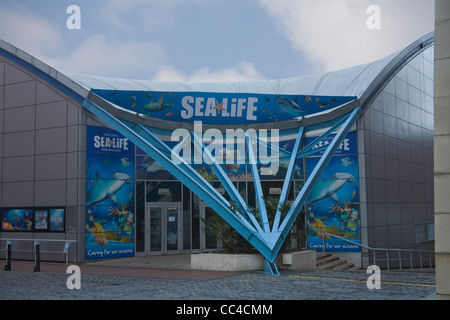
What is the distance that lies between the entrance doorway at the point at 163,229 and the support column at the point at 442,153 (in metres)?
16.7

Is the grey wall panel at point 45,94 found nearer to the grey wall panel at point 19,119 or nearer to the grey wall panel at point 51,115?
the grey wall panel at point 51,115

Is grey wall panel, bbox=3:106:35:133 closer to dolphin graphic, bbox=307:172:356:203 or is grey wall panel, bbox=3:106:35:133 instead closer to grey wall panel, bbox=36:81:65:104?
grey wall panel, bbox=36:81:65:104

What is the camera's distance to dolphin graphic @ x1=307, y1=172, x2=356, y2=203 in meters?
24.9

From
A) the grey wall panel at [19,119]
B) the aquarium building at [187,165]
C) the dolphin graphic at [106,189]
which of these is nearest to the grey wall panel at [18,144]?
the aquarium building at [187,165]

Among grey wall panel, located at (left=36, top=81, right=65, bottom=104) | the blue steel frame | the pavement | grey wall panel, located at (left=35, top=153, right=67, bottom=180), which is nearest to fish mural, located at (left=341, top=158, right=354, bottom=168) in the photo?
the blue steel frame

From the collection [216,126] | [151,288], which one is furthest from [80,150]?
[151,288]

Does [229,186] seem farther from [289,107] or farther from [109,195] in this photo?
[109,195]

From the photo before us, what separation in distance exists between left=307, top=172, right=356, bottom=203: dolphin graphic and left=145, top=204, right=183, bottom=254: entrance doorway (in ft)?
20.9

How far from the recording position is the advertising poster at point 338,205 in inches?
966

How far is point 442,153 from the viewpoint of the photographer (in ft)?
28.5

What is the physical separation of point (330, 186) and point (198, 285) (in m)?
13.0

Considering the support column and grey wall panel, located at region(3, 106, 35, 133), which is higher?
grey wall panel, located at region(3, 106, 35, 133)

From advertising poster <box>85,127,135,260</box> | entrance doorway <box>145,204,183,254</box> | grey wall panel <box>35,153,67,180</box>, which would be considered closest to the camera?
advertising poster <box>85,127,135,260</box>
